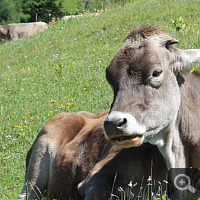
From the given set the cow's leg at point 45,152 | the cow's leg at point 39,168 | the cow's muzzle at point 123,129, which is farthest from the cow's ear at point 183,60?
the cow's leg at point 39,168

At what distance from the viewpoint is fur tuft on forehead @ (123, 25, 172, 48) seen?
139 inches

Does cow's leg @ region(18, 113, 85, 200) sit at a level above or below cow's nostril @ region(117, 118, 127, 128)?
below

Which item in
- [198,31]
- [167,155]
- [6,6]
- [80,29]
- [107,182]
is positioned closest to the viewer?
[167,155]

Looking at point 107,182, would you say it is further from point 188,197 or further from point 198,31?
point 198,31

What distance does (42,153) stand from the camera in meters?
5.31

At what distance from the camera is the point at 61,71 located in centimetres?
981

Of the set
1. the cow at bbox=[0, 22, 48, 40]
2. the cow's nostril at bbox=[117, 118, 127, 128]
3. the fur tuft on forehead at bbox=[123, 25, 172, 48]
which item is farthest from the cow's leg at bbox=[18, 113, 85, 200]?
the cow at bbox=[0, 22, 48, 40]

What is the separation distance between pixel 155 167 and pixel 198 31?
268 inches

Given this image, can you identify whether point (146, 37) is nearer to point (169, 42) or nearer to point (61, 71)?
point (169, 42)

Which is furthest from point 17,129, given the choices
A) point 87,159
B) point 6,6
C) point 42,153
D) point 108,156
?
point 6,6

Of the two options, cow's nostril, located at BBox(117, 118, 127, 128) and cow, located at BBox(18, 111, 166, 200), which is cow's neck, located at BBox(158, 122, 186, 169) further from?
cow's nostril, located at BBox(117, 118, 127, 128)

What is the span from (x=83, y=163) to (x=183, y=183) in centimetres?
152

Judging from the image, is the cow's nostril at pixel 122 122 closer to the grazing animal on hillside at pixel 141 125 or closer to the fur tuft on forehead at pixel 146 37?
the grazing animal on hillside at pixel 141 125

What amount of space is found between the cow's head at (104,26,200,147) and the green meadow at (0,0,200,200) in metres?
0.56
